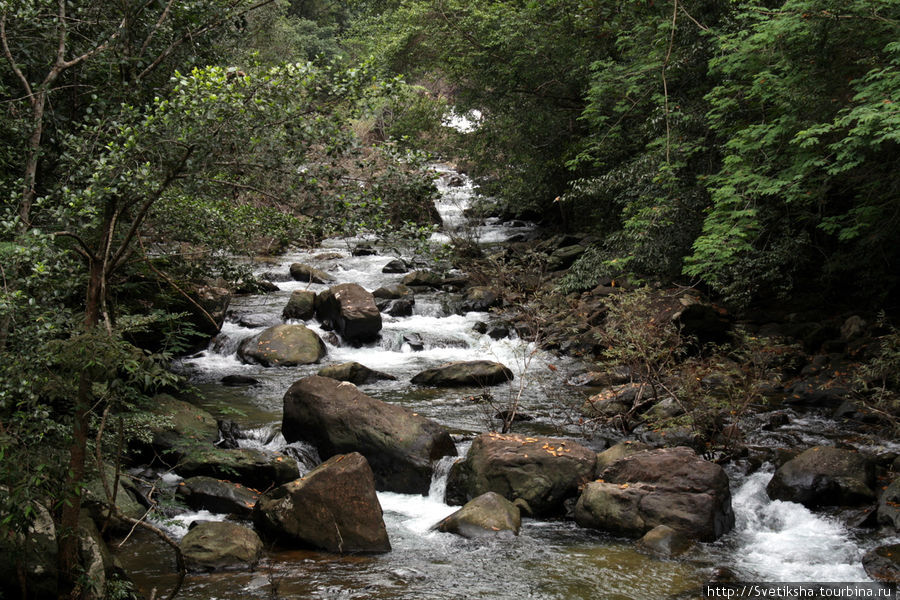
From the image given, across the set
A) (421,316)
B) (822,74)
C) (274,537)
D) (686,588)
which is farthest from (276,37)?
(686,588)

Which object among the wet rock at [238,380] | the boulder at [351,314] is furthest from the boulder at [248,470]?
the boulder at [351,314]

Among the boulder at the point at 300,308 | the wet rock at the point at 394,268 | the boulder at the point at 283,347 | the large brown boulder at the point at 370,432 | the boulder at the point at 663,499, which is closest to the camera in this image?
the boulder at the point at 663,499

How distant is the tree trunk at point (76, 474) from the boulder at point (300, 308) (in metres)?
11.1

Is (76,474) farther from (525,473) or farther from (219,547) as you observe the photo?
(525,473)

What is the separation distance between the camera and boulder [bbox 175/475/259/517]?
6.97 m

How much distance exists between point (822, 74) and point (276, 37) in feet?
73.8

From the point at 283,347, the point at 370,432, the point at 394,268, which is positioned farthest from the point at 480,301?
the point at 370,432

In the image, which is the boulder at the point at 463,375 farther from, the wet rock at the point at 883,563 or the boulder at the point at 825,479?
the wet rock at the point at 883,563

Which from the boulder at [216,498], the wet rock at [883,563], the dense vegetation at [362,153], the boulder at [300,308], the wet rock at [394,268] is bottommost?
the boulder at [216,498]

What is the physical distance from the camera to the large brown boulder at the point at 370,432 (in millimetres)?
7918

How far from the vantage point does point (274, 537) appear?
636 cm

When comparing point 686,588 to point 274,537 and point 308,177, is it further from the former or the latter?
point 308,177

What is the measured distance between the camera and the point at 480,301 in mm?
17375

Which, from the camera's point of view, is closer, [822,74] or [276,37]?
[822,74]
